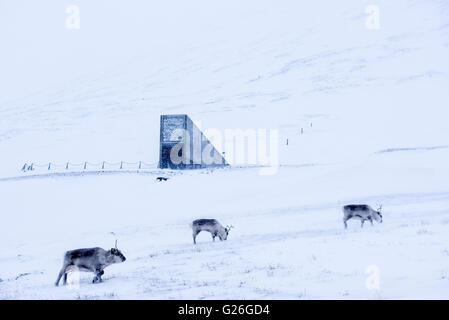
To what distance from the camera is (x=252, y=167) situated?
4181 cm

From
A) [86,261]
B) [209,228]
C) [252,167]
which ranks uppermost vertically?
[252,167]

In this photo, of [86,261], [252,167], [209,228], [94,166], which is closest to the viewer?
[86,261]

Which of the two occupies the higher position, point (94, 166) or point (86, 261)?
point (94, 166)

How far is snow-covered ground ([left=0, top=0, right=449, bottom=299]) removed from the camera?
11.1 meters

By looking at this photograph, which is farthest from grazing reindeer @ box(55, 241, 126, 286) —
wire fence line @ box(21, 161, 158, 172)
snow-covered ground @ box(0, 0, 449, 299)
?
wire fence line @ box(21, 161, 158, 172)

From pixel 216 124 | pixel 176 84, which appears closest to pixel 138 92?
pixel 176 84

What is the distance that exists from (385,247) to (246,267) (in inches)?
152

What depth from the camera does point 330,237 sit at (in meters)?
14.8

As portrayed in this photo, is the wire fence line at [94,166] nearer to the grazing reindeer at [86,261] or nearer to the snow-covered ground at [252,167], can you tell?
the snow-covered ground at [252,167]

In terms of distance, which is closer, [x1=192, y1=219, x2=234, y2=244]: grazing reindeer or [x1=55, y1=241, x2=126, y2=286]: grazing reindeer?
[x1=55, y1=241, x2=126, y2=286]: grazing reindeer

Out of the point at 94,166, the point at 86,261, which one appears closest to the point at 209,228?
the point at 86,261

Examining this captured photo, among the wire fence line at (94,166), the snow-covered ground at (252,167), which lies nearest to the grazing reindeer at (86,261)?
the snow-covered ground at (252,167)

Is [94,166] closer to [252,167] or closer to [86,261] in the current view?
[252,167]

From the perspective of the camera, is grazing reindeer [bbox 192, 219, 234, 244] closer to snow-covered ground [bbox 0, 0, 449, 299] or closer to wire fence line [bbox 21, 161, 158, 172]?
snow-covered ground [bbox 0, 0, 449, 299]
